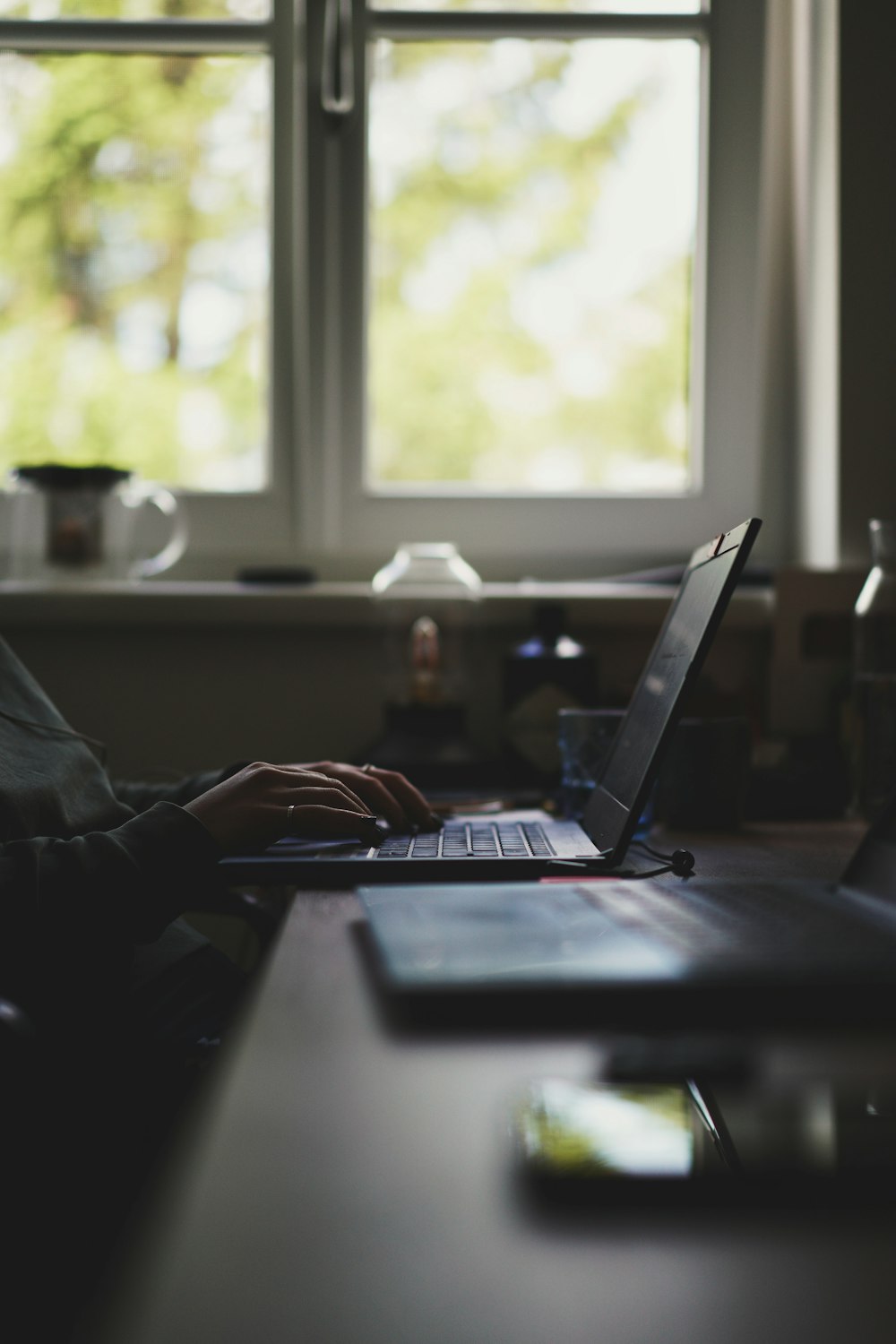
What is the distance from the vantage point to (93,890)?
2.71 feet

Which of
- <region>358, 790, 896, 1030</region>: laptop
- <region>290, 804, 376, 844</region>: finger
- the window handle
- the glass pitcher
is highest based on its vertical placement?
the window handle

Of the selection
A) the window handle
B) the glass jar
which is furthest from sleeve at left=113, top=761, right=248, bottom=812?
the window handle

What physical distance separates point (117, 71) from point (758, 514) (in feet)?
4.14

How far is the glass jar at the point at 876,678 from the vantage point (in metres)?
1.32

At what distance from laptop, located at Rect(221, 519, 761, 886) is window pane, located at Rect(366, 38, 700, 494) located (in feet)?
3.10

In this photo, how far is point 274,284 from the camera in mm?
1892

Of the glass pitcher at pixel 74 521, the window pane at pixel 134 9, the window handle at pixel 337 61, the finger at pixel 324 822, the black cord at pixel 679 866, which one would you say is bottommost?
the black cord at pixel 679 866

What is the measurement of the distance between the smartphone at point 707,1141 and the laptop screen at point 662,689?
0.47 metres

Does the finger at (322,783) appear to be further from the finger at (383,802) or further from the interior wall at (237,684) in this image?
the interior wall at (237,684)

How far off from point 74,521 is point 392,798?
2.91ft

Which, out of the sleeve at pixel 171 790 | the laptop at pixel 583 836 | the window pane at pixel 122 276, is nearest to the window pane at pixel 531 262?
the window pane at pixel 122 276

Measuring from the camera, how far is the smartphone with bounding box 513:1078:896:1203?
0.35 metres

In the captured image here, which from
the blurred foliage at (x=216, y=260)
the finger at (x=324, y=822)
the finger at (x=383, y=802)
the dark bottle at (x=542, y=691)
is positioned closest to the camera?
the finger at (x=324, y=822)

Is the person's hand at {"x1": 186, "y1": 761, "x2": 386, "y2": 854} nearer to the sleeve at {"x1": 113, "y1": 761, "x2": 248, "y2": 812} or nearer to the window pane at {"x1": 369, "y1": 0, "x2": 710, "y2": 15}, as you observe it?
the sleeve at {"x1": 113, "y1": 761, "x2": 248, "y2": 812}
